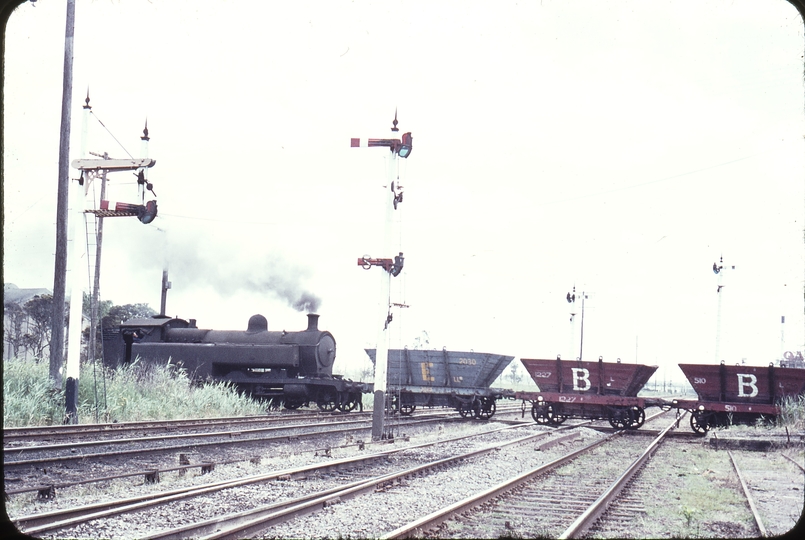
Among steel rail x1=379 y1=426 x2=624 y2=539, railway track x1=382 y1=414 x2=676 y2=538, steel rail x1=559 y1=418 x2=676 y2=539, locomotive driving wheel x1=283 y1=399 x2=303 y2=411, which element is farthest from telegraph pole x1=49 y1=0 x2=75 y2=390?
steel rail x1=559 y1=418 x2=676 y2=539

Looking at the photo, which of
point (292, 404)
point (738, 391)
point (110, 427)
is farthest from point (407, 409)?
point (110, 427)

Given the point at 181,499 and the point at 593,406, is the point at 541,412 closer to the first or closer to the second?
the point at 593,406

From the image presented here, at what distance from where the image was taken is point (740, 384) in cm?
1727

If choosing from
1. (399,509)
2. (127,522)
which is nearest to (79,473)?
(127,522)

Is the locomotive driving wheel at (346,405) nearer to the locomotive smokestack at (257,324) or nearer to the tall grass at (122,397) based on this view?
the tall grass at (122,397)

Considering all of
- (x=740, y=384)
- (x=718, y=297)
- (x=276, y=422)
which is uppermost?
(x=718, y=297)

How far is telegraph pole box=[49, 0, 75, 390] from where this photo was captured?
15.9m

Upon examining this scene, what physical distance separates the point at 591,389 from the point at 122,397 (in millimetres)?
12632

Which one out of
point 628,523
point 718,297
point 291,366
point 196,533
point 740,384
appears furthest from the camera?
point 718,297

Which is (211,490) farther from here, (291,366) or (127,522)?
(291,366)

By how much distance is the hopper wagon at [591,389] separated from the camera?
18.5 metres

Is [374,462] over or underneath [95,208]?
underneath

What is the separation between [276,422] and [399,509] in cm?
1098

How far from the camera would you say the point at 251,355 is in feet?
70.8
